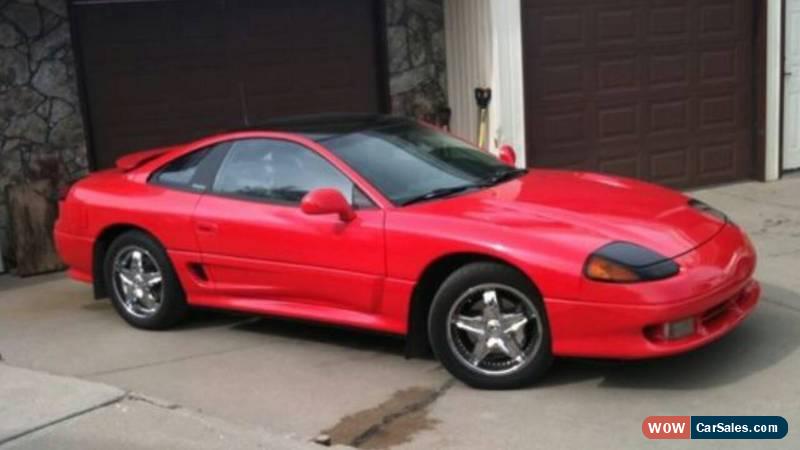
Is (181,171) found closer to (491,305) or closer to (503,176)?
(503,176)

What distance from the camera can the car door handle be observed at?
20.5 ft

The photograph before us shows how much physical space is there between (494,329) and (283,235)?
56.7 inches

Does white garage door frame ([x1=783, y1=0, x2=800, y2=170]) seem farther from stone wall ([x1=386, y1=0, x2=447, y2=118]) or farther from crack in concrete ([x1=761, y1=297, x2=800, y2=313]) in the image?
crack in concrete ([x1=761, y1=297, x2=800, y2=313])

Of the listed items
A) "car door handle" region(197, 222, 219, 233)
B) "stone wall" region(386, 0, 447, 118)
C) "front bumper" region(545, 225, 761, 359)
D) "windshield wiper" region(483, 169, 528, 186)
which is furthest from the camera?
"stone wall" region(386, 0, 447, 118)

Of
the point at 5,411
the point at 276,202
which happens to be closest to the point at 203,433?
the point at 5,411

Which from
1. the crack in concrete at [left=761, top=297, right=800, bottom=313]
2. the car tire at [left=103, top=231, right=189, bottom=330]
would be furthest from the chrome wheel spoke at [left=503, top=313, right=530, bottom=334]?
the car tire at [left=103, top=231, right=189, bottom=330]

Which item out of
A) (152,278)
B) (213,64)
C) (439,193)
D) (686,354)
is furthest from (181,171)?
(686,354)

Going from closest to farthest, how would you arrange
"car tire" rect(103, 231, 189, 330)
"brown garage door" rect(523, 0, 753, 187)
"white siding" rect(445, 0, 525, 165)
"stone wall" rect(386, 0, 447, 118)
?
"car tire" rect(103, 231, 189, 330), "white siding" rect(445, 0, 525, 165), "stone wall" rect(386, 0, 447, 118), "brown garage door" rect(523, 0, 753, 187)

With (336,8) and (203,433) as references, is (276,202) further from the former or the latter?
(336,8)

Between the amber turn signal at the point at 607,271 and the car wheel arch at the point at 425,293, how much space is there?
56 centimetres

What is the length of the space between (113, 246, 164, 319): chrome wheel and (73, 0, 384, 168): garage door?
2.64m

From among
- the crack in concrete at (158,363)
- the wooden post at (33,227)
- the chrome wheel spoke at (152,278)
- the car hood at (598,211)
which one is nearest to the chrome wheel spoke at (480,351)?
the car hood at (598,211)

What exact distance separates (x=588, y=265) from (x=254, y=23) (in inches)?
220

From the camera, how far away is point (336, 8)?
998 cm
